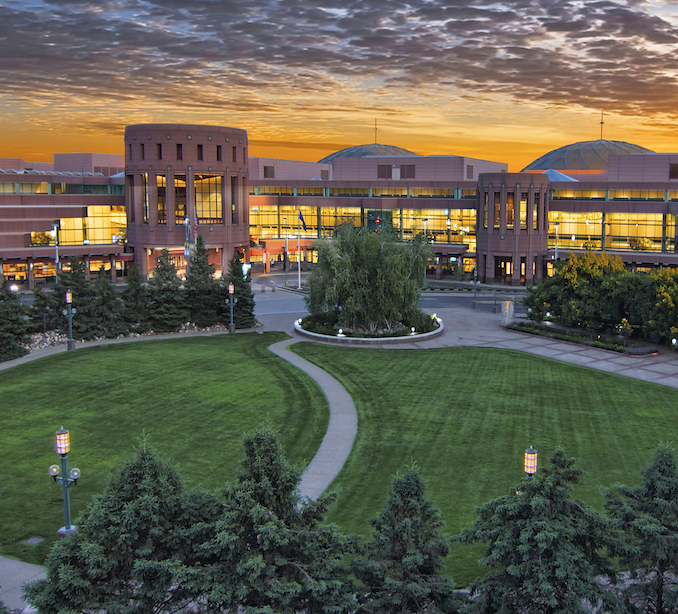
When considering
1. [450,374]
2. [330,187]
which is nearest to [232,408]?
[450,374]

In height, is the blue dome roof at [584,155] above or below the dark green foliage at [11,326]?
above

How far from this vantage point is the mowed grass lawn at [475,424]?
25.1 meters

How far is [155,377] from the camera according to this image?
40.6 m

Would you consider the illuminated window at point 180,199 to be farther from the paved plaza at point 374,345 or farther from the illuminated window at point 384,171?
the illuminated window at point 384,171

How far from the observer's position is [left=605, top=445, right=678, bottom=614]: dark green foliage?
15.5 meters

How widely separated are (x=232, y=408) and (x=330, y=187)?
83.2 m

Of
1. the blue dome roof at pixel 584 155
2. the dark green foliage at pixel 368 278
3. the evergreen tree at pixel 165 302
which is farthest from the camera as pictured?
the blue dome roof at pixel 584 155

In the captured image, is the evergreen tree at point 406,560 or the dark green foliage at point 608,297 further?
the dark green foliage at point 608,297

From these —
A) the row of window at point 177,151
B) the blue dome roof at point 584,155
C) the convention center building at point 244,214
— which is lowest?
the convention center building at point 244,214

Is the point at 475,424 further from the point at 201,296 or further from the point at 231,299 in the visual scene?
the point at 201,296

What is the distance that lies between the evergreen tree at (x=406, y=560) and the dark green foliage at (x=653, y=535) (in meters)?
4.12

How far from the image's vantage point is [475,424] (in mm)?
32781

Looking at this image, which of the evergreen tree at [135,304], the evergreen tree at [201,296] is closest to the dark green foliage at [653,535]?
the evergreen tree at [135,304]

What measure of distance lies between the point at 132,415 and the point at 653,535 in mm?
24601
